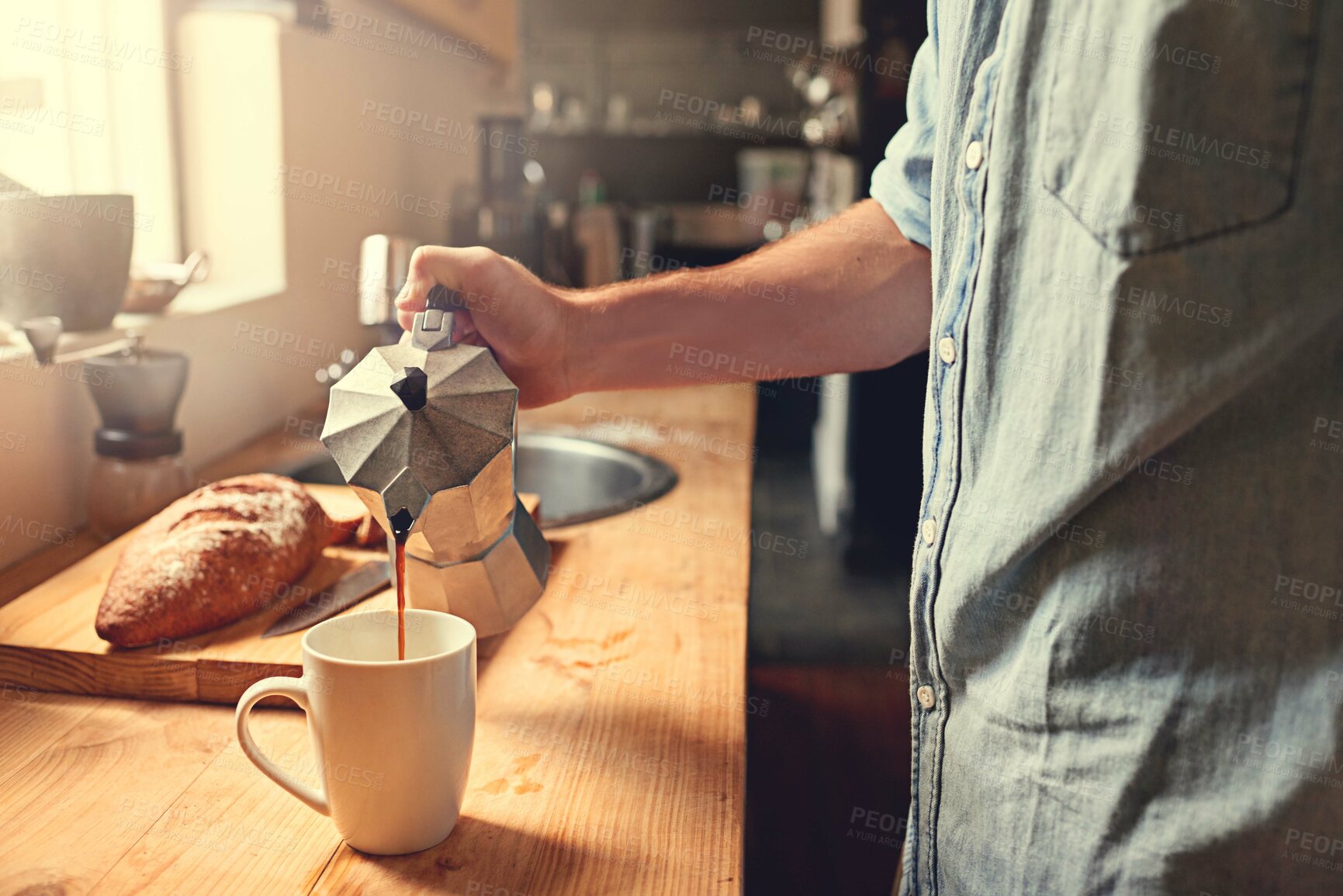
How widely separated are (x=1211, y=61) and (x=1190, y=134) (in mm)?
40

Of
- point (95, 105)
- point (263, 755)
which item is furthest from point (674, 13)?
point (263, 755)

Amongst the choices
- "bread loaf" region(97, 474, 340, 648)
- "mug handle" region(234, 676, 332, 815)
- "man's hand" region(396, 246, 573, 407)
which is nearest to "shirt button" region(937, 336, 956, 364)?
"man's hand" region(396, 246, 573, 407)

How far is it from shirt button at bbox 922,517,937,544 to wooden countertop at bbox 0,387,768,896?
0.20m

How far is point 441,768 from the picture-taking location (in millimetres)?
601

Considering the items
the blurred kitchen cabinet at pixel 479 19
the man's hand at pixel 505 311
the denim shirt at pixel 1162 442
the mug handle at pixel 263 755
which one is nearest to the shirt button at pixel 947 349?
the denim shirt at pixel 1162 442

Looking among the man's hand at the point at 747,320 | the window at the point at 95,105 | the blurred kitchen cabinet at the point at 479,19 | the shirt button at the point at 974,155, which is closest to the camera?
the shirt button at the point at 974,155

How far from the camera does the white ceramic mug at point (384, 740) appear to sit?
58 centimetres

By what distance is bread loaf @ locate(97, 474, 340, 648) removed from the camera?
794 mm

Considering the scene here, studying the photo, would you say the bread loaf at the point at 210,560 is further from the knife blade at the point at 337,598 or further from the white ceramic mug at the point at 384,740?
the white ceramic mug at the point at 384,740

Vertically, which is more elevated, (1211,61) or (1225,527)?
(1211,61)

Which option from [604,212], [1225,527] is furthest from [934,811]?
[604,212]

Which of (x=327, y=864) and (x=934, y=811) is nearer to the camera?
(x=327, y=864)

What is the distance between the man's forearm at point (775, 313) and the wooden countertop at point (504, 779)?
0.23 meters

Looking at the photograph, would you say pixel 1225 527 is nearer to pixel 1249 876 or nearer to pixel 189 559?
pixel 1249 876
